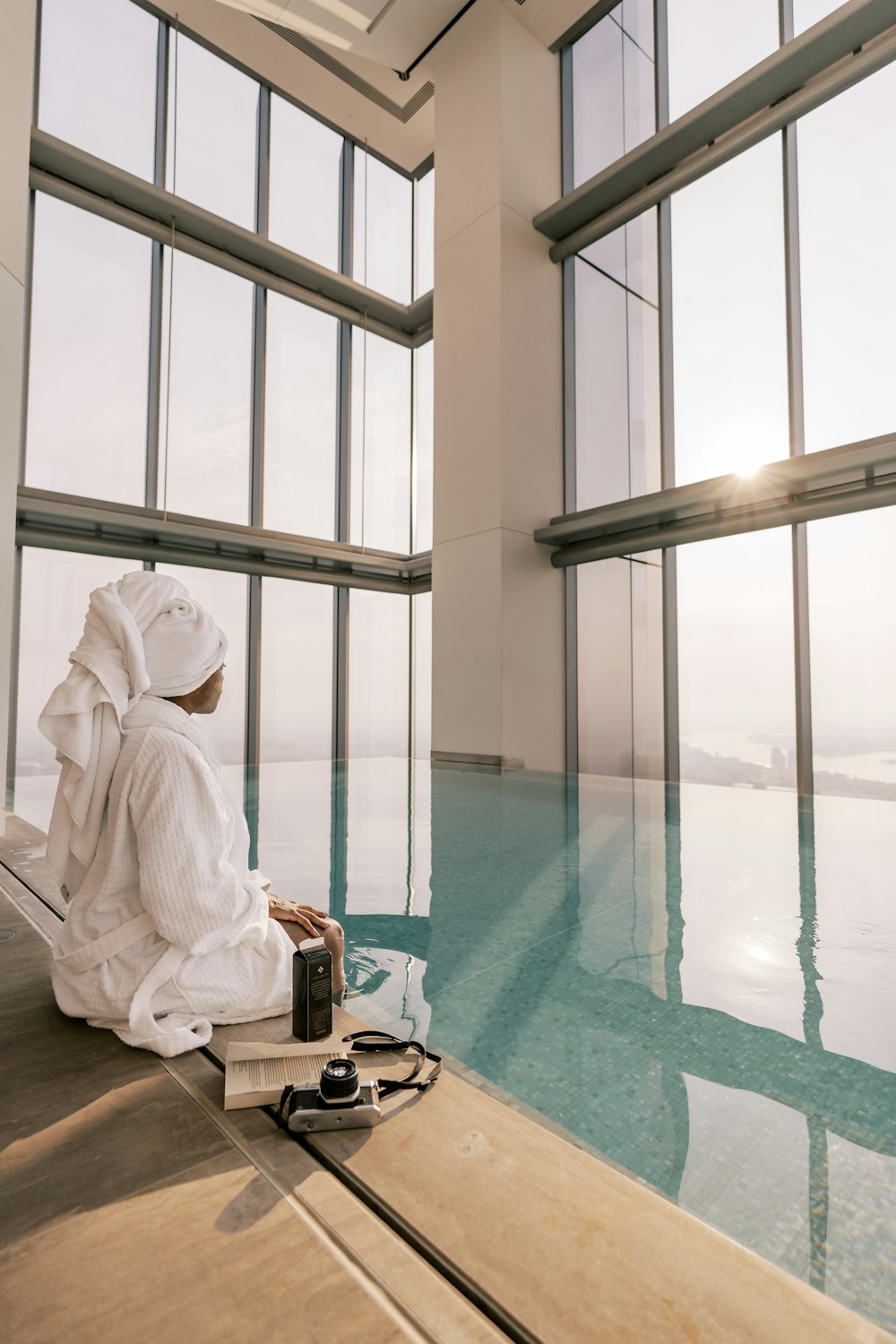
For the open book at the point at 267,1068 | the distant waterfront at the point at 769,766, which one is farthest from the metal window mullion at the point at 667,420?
the open book at the point at 267,1068

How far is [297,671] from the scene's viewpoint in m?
12.4

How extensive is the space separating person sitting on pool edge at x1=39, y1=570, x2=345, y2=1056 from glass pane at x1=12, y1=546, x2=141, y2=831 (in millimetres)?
8439

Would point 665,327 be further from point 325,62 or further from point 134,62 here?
point 134,62

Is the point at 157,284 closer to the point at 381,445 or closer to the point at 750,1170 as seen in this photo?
the point at 381,445

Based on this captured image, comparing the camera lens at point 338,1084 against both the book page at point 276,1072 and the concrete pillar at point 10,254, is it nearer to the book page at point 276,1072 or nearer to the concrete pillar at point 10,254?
the book page at point 276,1072

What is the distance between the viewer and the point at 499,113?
32.7 ft

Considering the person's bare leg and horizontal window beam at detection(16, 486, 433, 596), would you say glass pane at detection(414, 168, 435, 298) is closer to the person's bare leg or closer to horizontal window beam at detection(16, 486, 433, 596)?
horizontal window beam at detection(16, 486, 433, 596)

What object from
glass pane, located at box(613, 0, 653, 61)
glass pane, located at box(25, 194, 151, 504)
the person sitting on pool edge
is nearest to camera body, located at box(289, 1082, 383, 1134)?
the person sitting on pool edge

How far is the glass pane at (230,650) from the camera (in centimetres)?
1138

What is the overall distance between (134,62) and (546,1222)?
14.5 metres

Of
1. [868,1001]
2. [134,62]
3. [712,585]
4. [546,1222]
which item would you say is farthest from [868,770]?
[134,62]

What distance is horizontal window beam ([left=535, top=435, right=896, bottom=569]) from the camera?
7.03 meters

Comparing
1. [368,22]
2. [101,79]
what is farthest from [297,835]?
[101,79]

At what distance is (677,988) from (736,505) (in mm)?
6870
